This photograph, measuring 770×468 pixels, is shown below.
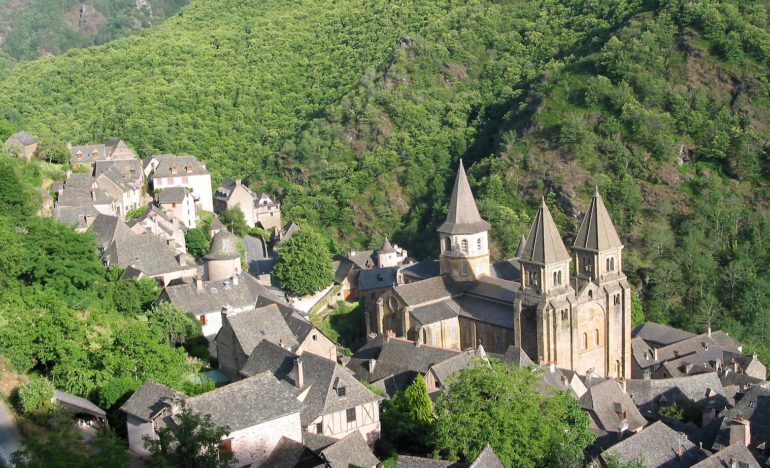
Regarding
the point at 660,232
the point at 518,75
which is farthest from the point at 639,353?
the point at 518,75

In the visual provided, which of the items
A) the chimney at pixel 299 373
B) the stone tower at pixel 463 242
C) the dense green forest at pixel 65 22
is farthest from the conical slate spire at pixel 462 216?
the dense green forest at pixel 65 22

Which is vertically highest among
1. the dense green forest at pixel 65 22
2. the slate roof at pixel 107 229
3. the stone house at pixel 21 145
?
the dense green forest at pixel 65 22

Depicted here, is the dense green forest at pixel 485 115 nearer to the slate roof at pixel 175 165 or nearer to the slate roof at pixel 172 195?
the slate roof at pixel 175 165

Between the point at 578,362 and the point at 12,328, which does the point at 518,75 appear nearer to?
the point at 578,362

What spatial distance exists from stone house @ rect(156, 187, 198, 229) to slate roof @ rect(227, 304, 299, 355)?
23.8 m

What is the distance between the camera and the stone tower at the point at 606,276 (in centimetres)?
5344

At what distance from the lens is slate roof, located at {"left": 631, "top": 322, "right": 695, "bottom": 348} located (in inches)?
2478

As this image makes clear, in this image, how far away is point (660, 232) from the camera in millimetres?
81812

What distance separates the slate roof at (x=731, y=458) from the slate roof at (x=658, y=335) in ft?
76.1

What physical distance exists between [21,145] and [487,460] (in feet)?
152

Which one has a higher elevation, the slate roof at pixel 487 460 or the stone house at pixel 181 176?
the stone house at pixel 181 176

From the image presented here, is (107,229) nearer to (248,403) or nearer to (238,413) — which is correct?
(248,403)

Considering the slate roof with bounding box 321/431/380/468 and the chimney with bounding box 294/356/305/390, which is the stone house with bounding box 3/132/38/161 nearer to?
the chimney with bounding box 294/356/305/390

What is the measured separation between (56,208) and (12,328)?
957 inches
